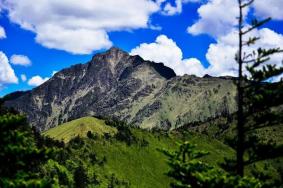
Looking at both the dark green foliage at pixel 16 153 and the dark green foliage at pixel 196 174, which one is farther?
the dark green foliage at pixel 16 153

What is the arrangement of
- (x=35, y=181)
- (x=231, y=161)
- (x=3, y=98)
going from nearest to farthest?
(x=35, y=181) < (x=231, y=161) < (x=3, y=98)

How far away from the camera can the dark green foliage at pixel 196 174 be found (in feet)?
92.9

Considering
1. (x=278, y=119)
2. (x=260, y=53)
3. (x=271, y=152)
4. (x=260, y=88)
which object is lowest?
(x=271, y=152)

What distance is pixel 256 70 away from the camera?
31.4 meters

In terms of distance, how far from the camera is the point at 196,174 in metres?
28.7

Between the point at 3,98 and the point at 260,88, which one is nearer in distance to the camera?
the point at 260,88

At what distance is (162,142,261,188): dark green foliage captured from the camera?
2833 centimetres

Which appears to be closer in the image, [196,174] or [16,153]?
[196,174]

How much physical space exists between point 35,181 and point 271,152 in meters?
14.6

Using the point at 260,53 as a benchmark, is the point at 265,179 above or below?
below

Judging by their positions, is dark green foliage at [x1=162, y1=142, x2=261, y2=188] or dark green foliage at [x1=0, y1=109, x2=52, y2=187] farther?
dark green foliage at [x1=0, y1=109, x2=52, y2=187]

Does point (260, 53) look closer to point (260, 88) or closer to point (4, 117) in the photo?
point (260, 88)

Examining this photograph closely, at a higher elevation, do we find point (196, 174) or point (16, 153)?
point (16, 153)

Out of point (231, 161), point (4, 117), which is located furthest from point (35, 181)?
point (231, 161)
